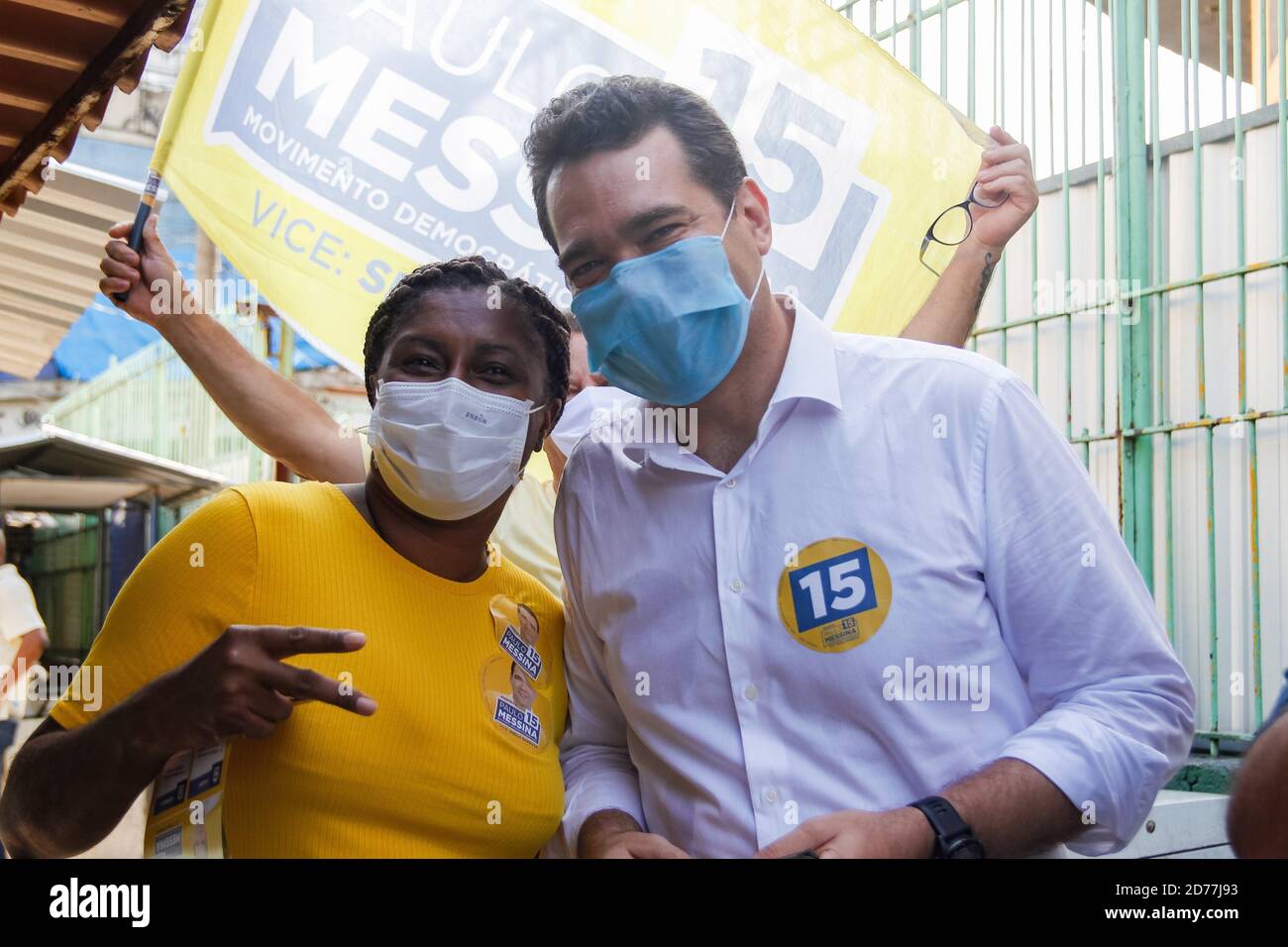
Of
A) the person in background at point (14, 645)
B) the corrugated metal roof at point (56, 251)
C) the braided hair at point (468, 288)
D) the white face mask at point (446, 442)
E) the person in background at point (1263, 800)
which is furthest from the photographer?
the corrugated metal roof at point (56, 251)

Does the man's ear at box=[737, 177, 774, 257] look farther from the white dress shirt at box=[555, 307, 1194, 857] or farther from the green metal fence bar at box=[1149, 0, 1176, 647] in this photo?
the green metal fence bar at box=[1149, 0, 1176, 647]

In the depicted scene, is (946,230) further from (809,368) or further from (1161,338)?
(809,368)

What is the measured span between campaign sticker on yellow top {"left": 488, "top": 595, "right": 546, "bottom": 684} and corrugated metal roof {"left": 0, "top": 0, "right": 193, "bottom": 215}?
182 cm

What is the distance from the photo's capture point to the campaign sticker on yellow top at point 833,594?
181cm

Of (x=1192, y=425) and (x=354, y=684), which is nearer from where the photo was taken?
(x=354, y=684)

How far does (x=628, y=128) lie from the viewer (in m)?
2.02

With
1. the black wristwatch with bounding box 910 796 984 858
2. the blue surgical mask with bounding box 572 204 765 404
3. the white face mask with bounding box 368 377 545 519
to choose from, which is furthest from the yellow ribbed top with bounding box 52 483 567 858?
the black wristwatch with bounding box 910 796 984 858

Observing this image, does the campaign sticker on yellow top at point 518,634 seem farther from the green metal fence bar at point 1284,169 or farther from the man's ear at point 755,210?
the green metal fence bar at point 1284,169

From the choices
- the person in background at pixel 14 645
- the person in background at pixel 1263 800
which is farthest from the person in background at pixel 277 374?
the person in background at pixel 14 645

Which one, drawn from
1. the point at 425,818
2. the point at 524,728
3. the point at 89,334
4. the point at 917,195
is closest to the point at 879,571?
the point at 524,728

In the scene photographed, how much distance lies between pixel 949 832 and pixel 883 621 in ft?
1.03

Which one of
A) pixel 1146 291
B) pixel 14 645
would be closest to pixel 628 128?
pixel 1146 291
